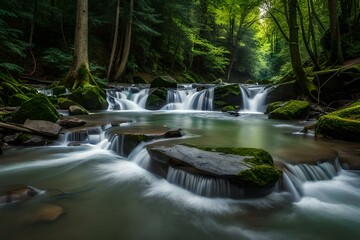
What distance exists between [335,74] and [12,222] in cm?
1201

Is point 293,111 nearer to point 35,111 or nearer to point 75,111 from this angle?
point 75,111

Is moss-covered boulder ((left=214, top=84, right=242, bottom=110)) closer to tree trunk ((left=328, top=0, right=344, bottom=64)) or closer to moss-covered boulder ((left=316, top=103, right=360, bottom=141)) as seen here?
tree trunk ((left=328, top=0, right=344, bottom=64))

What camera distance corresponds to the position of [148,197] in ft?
12.3

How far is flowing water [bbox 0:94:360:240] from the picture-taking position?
→ 111 inches

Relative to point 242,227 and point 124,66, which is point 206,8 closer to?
point 124,66

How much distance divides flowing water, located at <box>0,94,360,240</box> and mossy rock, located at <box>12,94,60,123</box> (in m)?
1.33

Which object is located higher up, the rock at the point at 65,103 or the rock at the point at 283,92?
the rock at the point at 283,92

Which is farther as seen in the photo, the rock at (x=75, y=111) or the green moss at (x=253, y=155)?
the rock at (x=75, y=111)

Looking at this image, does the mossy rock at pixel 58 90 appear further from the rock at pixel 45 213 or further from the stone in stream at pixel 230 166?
the rock at pixel 45 213

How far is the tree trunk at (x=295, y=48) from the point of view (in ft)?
33.9

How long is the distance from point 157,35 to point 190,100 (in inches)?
329

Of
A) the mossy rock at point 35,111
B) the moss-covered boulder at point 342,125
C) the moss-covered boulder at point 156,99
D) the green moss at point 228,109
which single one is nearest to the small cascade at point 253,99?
the green moss at point 228,109

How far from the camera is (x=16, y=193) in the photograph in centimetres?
347

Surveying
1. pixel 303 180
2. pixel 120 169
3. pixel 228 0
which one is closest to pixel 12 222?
pixel 120 169
